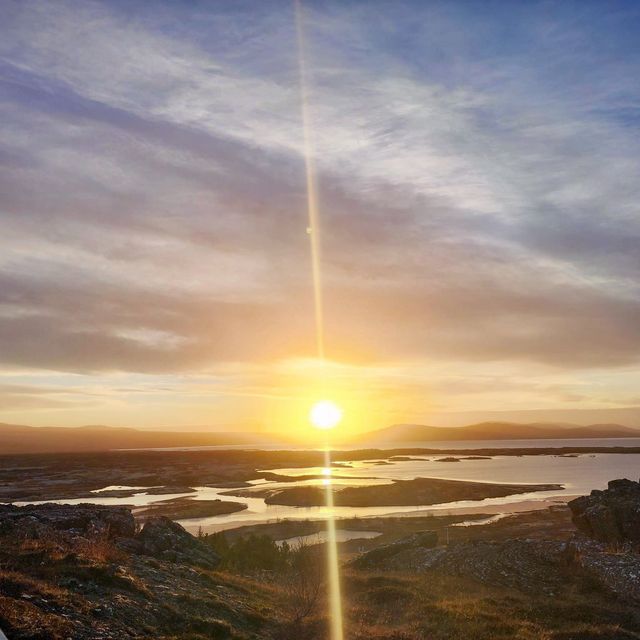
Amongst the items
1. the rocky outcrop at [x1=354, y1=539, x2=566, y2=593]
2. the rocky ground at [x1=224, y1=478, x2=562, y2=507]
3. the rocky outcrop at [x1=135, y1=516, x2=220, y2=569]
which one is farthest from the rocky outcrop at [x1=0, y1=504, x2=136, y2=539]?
the rocky ground at [x1=224, y1=478, x2=562, y2=507]

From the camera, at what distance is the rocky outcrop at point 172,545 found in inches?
1107

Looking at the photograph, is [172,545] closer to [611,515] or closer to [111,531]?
[111,531]

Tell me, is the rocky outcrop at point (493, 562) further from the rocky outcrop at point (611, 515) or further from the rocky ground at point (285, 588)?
the rocky outcrop at point (611, 515)

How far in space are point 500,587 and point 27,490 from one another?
8829 centimetres

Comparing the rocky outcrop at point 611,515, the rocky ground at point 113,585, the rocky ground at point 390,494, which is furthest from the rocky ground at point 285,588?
the rocky ground at point 390,494

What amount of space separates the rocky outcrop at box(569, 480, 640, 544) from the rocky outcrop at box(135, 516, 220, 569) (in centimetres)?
2443

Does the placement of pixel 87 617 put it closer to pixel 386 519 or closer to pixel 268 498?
pixel 386 519

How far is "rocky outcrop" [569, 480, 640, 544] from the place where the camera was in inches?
1513

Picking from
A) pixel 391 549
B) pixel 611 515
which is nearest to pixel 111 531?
pixel 391 549

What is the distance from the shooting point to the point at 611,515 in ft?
129

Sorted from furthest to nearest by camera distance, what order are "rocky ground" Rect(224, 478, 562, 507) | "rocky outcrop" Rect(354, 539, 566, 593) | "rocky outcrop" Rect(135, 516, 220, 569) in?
"rocky ground" Rect(224, 478, 562, 507) → "rocky outcrop" Rect(354, 539, 566, 593) → "rocky outcrop" Rect(135, 516, 220, 569)

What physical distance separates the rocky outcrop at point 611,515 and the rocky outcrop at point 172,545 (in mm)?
24434

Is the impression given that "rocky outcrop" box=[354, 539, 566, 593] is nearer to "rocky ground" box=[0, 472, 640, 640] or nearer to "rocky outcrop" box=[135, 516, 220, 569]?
"rocky ground" box=[0, 472, 640, 640]

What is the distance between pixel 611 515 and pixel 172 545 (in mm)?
27505
